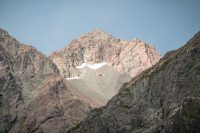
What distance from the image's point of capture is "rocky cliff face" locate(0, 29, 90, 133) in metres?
153

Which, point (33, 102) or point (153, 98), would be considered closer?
point (153, 98)

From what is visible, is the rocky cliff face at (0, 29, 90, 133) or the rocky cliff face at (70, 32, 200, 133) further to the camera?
the rocky cliff face at (0, 29, 90, 133)

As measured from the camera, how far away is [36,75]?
197 m

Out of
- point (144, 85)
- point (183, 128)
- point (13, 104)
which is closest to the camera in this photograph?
point (183, 128)

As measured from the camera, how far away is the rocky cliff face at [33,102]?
152875 millimetres

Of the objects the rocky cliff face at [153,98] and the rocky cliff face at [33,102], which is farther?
the rocky cliff face at [33,102]

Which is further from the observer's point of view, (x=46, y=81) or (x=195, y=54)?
(x=46, y=81)

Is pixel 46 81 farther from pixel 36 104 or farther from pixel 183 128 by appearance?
pixel 183 128

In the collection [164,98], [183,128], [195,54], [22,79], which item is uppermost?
[22,79]

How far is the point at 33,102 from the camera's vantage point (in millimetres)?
168375

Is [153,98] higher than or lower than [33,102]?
lower

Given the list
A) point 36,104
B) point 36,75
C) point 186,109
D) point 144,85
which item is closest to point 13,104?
point 36,104

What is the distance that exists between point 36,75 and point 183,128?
165m

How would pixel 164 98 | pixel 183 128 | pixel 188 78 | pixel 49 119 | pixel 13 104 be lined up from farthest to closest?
pixel 13 104
pixel 49 119
pixel 164 98
pixel 188 78
pixel 183 128
